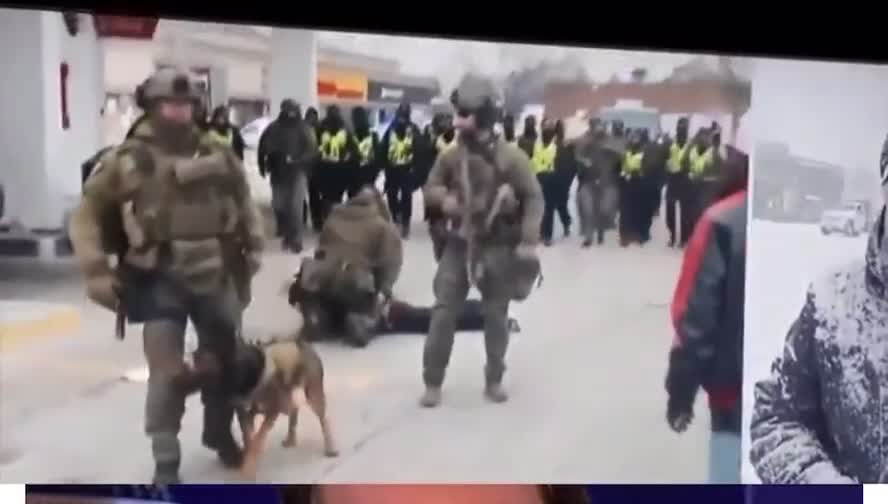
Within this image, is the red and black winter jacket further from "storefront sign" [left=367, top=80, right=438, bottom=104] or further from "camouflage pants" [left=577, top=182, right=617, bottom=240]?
"storefront sign" [left=367, top=80, right=438, bottom=104]

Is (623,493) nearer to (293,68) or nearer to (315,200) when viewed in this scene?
(315,200)

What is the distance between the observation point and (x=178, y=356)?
1.71 m

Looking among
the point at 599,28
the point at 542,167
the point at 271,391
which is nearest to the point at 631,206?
the point at 542,167

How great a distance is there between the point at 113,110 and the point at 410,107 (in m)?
0.40

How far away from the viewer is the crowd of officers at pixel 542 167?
176 centimetres

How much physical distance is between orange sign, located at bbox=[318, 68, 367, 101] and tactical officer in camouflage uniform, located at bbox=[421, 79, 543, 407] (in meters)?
0.14

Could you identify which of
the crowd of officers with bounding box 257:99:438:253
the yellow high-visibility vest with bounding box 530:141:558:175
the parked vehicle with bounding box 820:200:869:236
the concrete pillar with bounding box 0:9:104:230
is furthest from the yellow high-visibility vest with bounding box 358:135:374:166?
the parked vehicle with bounding box 820:200:869:236

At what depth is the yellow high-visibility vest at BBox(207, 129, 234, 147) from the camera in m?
1.73

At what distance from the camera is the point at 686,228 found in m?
1.88

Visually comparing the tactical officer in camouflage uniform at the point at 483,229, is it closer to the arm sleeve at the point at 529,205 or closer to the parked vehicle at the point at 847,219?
the arm sleeve at the point at 529,205

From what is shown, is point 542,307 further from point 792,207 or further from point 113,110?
point 113,110

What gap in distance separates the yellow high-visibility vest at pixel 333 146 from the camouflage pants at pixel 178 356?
225 millimetres

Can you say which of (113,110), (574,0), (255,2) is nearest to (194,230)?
(113,110)

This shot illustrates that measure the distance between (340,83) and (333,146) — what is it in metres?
0.09
